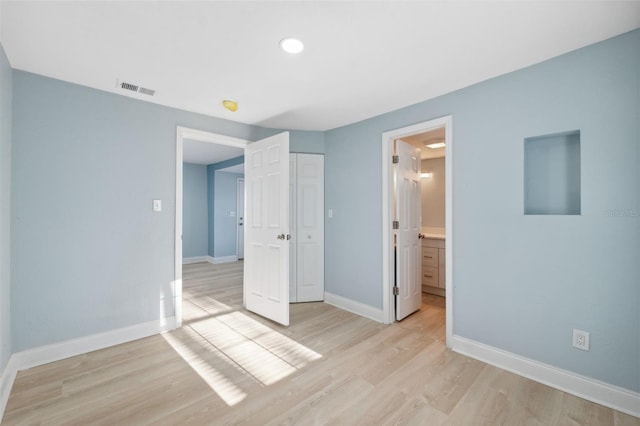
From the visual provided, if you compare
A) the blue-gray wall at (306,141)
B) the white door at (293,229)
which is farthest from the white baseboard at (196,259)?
the blue-gray wall at (306,141)

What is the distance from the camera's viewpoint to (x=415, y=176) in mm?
3633

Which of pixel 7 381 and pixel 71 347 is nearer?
pixel 7 381

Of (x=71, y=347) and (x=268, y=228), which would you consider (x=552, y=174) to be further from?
(x=71, y=347)

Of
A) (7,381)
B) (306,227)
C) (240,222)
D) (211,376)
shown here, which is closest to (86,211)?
(7,381)

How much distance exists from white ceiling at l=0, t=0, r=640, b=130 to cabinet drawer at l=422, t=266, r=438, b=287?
8.67 feet

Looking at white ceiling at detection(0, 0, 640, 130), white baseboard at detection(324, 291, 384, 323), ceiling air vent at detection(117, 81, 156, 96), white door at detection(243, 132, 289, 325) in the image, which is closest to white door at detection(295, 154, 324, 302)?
white baseboard at detection(324, 291, 384, 323)

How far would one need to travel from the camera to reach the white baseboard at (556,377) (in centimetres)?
178

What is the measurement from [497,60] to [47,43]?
10.4 ft

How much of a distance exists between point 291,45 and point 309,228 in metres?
2.46

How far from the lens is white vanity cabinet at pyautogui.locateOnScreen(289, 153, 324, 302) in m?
3.91

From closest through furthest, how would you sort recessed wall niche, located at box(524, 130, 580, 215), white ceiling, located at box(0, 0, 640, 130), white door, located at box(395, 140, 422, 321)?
white ceiling, located at box(0, 0, 640, 130) < recessed wall niche, located at box(524, 130, 580, 215) < white door, located at box(395, 140, 422, 321)

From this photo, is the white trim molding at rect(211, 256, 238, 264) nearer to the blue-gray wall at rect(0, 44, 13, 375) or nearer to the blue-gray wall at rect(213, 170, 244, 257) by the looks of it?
the blue-gray wall at rect(213, 170, 244, 257)

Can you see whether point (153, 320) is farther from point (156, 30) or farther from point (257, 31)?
point (257, 31)

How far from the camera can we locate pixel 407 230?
341 centimetres
